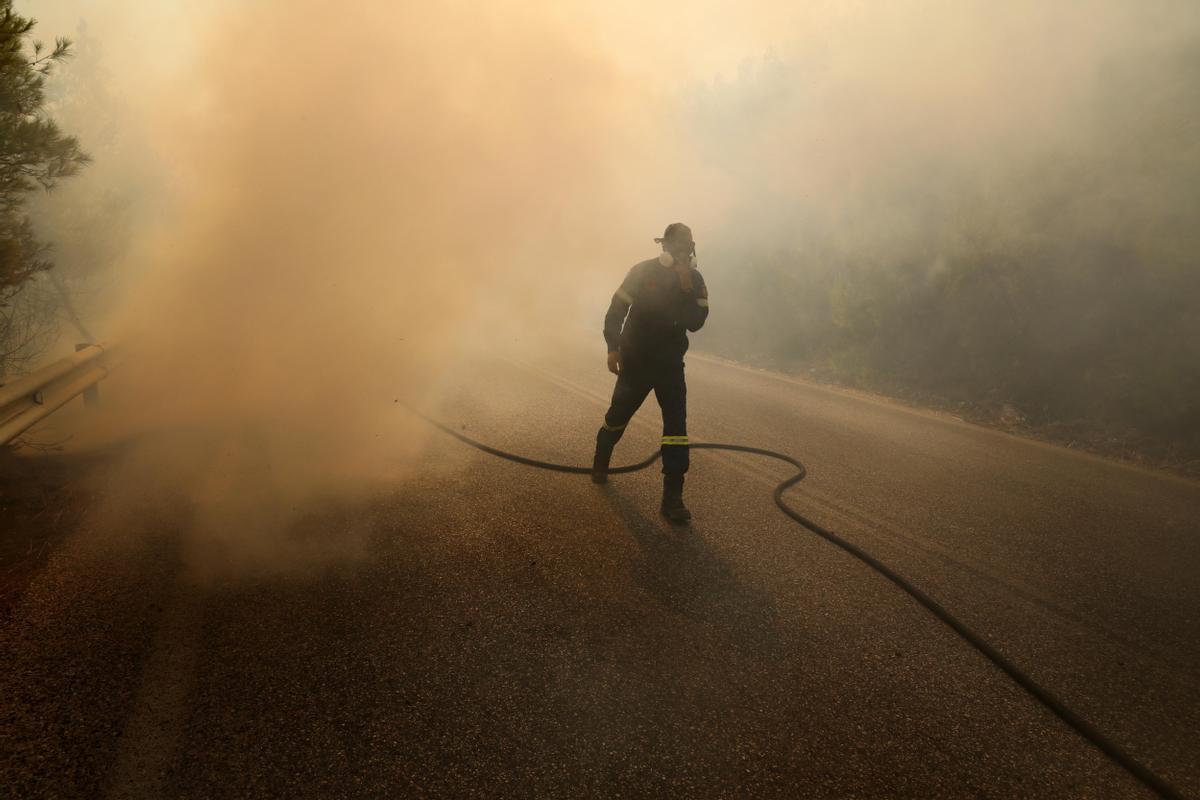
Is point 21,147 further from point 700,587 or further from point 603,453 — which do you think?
point 700,587

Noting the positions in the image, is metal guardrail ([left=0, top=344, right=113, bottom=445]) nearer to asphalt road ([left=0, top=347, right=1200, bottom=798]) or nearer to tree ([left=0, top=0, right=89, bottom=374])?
tree ([left=0, top=0, right=89, bottom=374])

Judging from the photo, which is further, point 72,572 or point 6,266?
point 6,266

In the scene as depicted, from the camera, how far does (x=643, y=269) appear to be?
440 centimetres

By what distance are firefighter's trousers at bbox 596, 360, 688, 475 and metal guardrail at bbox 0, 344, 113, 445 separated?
3674 millimetres

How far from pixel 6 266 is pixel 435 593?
3851 mm

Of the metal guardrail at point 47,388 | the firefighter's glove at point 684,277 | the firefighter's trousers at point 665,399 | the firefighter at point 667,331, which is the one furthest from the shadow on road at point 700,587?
the metal guardrail at point 47,388

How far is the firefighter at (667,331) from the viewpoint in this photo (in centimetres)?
426

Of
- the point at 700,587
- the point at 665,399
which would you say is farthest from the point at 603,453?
the point at 700,587

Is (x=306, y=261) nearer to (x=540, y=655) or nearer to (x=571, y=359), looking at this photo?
(x=571, y=359)

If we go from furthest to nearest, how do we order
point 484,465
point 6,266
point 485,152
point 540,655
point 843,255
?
point 843,255 → point 485,152 → point 484,465 → point 6,266 → point 540,655

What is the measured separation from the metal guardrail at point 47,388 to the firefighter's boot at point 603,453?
354cm

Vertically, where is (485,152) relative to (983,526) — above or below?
above

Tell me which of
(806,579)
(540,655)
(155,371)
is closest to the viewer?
(540,655)

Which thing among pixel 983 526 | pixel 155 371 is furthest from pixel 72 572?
pixel 983 526
